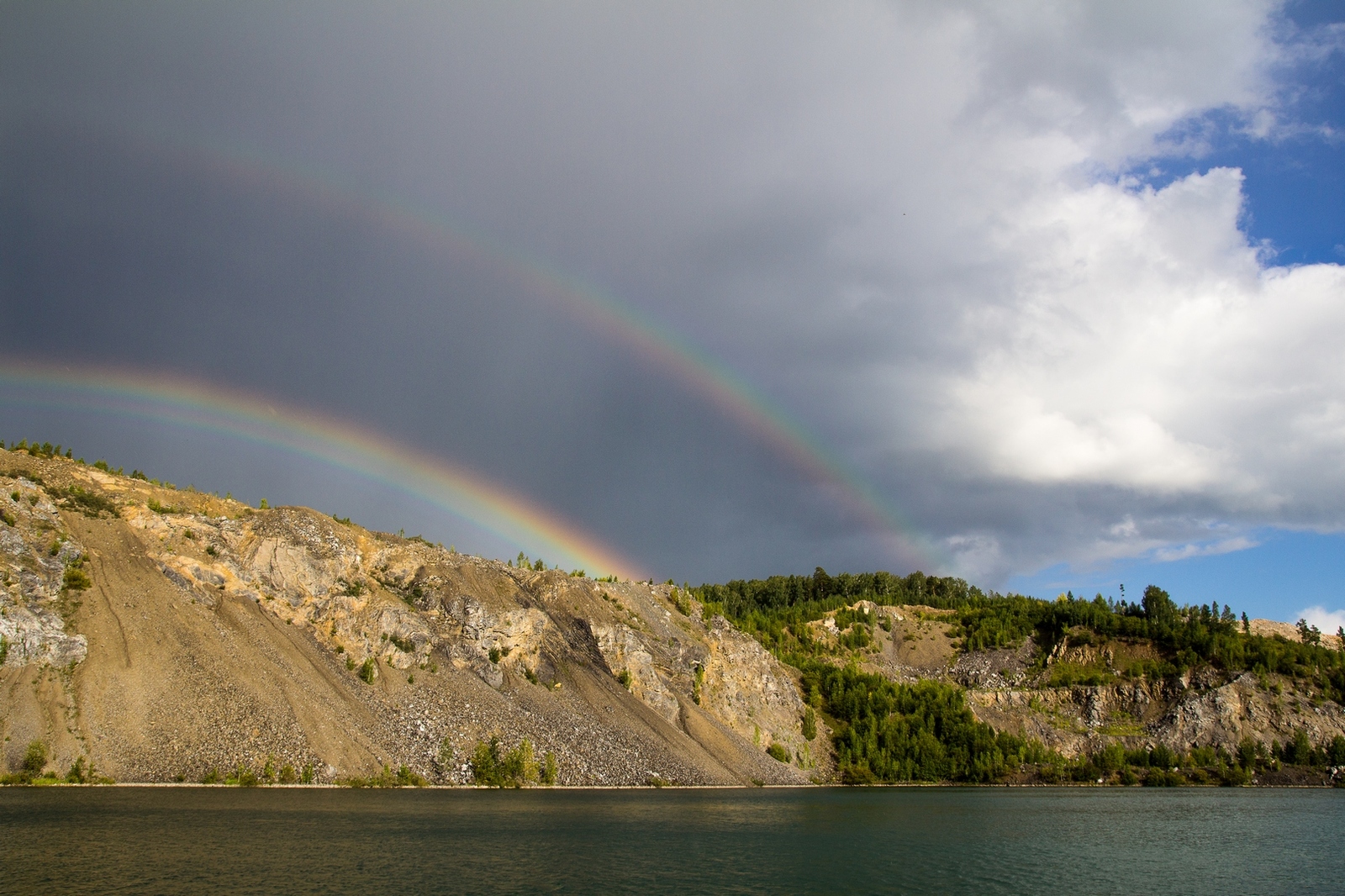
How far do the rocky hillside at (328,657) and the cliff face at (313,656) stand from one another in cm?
23

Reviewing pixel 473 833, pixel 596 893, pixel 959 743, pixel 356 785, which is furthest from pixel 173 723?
pixel 959 743

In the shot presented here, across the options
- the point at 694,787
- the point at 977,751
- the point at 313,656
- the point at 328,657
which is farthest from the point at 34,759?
the point at 977,751

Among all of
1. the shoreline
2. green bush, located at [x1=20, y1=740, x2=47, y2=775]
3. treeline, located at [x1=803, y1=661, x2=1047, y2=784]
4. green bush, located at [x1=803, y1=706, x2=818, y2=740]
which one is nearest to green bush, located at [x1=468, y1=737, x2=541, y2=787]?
the shoreline

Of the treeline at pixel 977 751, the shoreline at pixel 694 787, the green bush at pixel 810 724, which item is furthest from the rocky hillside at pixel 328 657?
the treeline at pixel 977 751

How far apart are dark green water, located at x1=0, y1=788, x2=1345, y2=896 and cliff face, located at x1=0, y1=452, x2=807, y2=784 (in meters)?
7.28

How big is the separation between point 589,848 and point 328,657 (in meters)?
55.0

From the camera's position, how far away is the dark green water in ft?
125

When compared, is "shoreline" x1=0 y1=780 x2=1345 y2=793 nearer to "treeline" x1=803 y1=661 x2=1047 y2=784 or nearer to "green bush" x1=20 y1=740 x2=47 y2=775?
"green bush" x1=20 y1=740 x2=47 y2=775

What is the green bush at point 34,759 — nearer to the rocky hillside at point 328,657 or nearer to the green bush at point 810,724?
the rocky hillside at point 328,657

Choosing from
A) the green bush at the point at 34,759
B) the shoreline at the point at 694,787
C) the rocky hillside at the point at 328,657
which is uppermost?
the rocky hillside at the point at 328,657

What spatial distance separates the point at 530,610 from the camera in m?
120

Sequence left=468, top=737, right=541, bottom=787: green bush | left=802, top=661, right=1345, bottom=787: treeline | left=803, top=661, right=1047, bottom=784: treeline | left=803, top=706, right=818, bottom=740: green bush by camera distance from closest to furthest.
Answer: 1. left=468, top=737, right=541, bottom=787: green bush
2. left=803, top=706, right=818, bottom=740: green bush
3. left=803, top=661, right=1047, bottom=784: treeline
4. left=802, top=661, right=1345, bottom=787: treeline

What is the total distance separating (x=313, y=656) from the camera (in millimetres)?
91562

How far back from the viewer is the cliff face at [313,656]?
69.7 m
